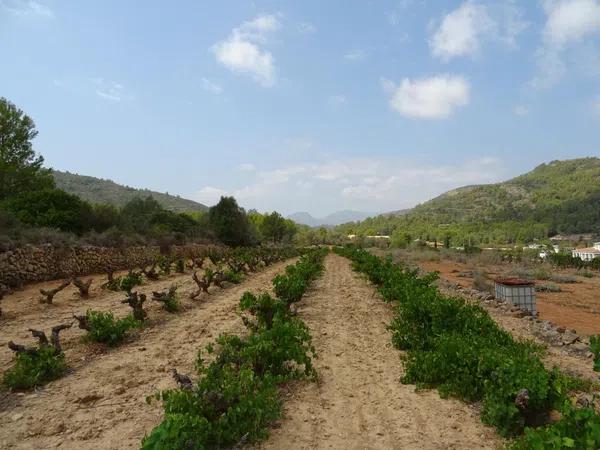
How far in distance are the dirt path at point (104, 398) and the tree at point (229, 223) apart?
32.1 m

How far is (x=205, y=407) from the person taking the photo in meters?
3.64

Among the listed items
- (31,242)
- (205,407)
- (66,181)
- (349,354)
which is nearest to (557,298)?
(349,354)

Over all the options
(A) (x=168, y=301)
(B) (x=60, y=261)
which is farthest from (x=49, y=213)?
(A) (x=168, y=301)

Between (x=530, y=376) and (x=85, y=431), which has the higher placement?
(x=530, y=376)

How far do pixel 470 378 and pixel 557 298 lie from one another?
16242 millimetres

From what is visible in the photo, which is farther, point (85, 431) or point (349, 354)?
point (349, 354)

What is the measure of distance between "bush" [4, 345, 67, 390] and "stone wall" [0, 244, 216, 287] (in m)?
8.24

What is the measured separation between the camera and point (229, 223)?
4034 cm

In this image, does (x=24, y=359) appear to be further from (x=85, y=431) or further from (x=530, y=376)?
(x=530, y=376)

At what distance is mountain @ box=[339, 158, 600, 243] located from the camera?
8844cm

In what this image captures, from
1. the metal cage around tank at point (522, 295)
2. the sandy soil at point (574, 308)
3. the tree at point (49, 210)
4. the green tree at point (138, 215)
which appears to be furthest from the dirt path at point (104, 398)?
the green tree at point (138, 215)

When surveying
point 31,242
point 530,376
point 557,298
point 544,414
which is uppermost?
point 31,242

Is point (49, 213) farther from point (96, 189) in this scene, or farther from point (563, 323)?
point (96, 189)

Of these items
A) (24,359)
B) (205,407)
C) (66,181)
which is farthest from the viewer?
(66,181)
